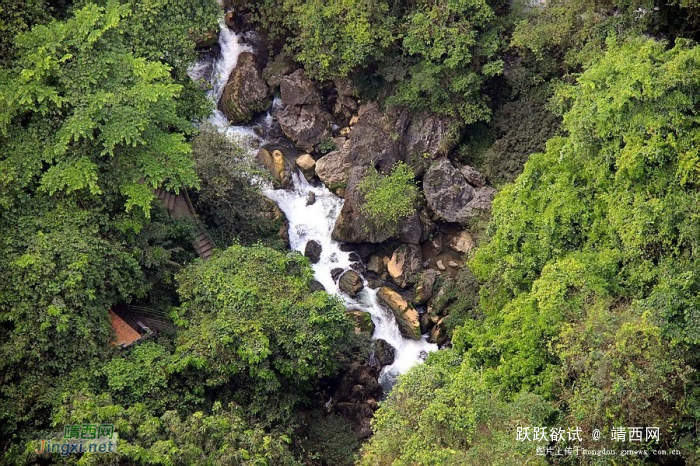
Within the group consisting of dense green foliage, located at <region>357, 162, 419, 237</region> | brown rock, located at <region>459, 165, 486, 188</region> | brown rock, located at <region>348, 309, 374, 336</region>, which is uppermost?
brown rock, located at <region>459, 165, 486, 188</region>

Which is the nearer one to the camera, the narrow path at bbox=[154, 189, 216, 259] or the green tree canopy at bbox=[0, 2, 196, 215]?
the green tree canopy at bbox=[0, 2, 196, 215]

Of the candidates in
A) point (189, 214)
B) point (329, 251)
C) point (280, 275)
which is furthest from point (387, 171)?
point (189, 214)

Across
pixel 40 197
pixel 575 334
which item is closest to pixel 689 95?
pixel 575 334

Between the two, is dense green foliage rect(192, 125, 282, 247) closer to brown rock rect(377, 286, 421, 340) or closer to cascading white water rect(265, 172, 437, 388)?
cascading white water rect(265, 172, 437, 388)

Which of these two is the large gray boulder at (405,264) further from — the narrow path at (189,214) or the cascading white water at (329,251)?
the narrow path at (189,214)

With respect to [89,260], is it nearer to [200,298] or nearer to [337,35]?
[200,298]

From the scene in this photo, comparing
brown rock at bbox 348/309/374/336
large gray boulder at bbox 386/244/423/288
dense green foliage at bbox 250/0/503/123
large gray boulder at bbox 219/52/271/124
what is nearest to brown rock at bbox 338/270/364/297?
brown rock at bbox 348/309/374/336

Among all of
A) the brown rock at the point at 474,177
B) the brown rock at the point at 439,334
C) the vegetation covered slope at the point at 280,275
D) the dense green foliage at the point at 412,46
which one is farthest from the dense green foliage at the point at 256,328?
the dense green foliage at the point at 412,46
